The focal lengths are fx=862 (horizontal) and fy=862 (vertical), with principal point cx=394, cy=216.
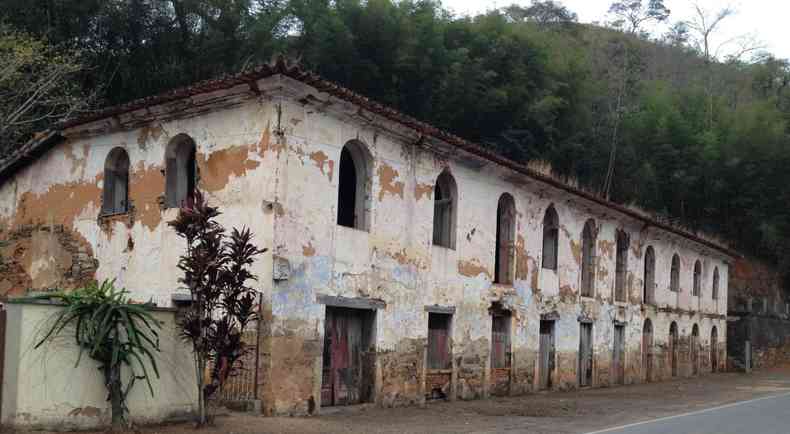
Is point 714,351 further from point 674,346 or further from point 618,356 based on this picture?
point 618,356

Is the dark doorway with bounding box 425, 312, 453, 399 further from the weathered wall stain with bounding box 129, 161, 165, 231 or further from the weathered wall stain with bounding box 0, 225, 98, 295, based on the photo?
the weathered wall stain with bounding box 0, 225, 98, 295

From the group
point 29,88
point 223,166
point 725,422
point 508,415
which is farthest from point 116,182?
point 725,422

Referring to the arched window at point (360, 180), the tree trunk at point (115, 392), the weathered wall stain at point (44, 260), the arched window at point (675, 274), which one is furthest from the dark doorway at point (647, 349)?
the tree trunk at point (115, 392)

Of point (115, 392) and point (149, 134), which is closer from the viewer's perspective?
point (115, 392)

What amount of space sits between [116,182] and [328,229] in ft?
17.1

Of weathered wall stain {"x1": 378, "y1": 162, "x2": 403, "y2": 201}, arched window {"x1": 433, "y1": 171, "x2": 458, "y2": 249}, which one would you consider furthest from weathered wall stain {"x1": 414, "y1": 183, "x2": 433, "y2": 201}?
arched window {"x1": 433, "y1": 171, "x2": 458, "y2": 249}

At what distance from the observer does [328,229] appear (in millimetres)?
15469

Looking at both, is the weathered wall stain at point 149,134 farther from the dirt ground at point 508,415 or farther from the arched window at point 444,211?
the arched window at point 444,211

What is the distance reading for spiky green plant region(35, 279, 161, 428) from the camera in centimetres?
1134

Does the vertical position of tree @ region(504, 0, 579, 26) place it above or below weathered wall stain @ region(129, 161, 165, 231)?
above

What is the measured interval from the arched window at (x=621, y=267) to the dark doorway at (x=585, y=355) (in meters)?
2.89

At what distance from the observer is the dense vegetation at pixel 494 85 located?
2933cm

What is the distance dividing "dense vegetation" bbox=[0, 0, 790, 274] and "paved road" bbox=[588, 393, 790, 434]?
519 inches

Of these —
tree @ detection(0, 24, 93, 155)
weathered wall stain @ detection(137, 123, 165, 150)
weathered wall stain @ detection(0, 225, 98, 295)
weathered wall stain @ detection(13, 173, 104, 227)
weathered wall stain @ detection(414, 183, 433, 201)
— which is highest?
tree @ detection(0, 24, 93, 155)
